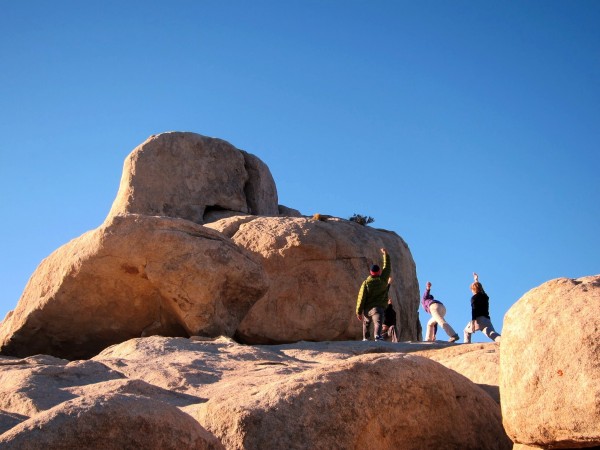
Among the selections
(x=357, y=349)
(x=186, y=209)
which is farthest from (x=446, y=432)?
(x=186, y=209)

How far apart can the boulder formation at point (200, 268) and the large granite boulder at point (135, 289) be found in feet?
0.05

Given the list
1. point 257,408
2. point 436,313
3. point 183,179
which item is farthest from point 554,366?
point 183,179

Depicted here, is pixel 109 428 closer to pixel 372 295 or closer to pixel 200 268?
pixel 200 268

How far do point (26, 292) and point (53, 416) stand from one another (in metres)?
10.8

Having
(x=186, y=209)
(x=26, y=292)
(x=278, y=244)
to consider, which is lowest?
(x=26, y=292)

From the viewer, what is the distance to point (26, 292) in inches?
554

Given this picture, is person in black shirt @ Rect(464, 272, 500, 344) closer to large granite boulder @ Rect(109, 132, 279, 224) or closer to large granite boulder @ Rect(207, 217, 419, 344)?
large granite boulder @ Rect(207, 217, 419, 344)

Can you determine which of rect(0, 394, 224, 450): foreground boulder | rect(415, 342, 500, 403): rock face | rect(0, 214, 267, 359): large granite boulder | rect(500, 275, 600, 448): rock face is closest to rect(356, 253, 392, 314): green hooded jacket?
rect(0, 214, 267, 359): large granite boulder

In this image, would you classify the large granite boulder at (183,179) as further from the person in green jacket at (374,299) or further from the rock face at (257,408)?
the rock face at (257,408)

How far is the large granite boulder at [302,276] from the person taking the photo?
627 inches

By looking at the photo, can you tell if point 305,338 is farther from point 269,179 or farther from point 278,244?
point 269,179

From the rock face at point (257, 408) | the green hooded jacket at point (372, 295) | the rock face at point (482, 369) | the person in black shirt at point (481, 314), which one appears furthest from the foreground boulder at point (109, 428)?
the person in black shirt at point (481, 314)

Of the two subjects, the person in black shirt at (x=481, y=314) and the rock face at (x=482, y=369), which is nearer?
the rock face at (x=482, y=369)

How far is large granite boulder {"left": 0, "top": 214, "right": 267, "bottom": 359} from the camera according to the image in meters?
12.8
